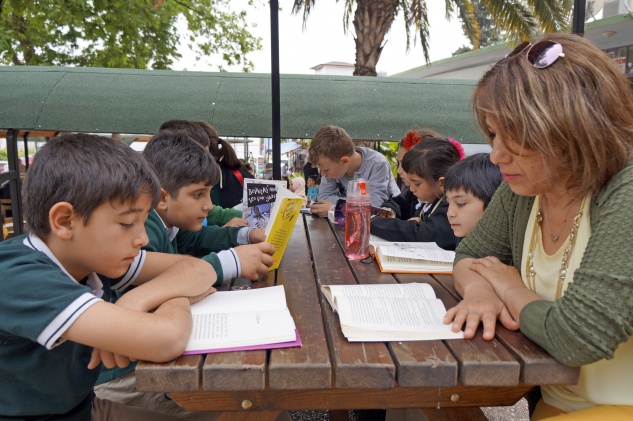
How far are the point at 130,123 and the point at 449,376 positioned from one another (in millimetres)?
4646

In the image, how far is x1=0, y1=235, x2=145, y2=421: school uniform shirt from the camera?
1.13 metres

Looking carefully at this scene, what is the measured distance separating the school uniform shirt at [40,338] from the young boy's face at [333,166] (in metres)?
2.96

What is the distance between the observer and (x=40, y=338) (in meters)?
1.12

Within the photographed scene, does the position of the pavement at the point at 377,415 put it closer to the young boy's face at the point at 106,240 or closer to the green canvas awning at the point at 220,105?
the young boy's face at the point at 106,240

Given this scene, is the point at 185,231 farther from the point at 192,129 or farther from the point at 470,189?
the point at 470,189

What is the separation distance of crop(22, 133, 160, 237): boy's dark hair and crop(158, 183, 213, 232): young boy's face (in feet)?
2.42

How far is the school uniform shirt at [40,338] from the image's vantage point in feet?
A: 3.70

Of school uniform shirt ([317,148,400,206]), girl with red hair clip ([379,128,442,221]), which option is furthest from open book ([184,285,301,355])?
school uniform shirt ([317,148,400,206])

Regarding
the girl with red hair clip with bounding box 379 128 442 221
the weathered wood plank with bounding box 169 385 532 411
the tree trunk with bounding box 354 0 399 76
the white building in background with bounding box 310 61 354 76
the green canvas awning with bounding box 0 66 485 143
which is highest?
the white building in background with bounding box 310 61 354 76

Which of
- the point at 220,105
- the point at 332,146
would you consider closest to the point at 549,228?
the point at 332,146

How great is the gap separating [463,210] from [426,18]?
9.77 meters

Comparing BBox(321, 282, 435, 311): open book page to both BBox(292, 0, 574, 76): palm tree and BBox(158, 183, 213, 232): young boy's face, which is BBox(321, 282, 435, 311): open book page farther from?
BBox(292, 0, 574, 76): palm tree

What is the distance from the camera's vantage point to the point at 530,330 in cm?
122

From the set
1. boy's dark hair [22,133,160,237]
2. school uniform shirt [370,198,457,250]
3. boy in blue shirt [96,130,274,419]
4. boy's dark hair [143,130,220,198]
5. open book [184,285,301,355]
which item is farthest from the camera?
school uniform shirt [370,198,457,250]
